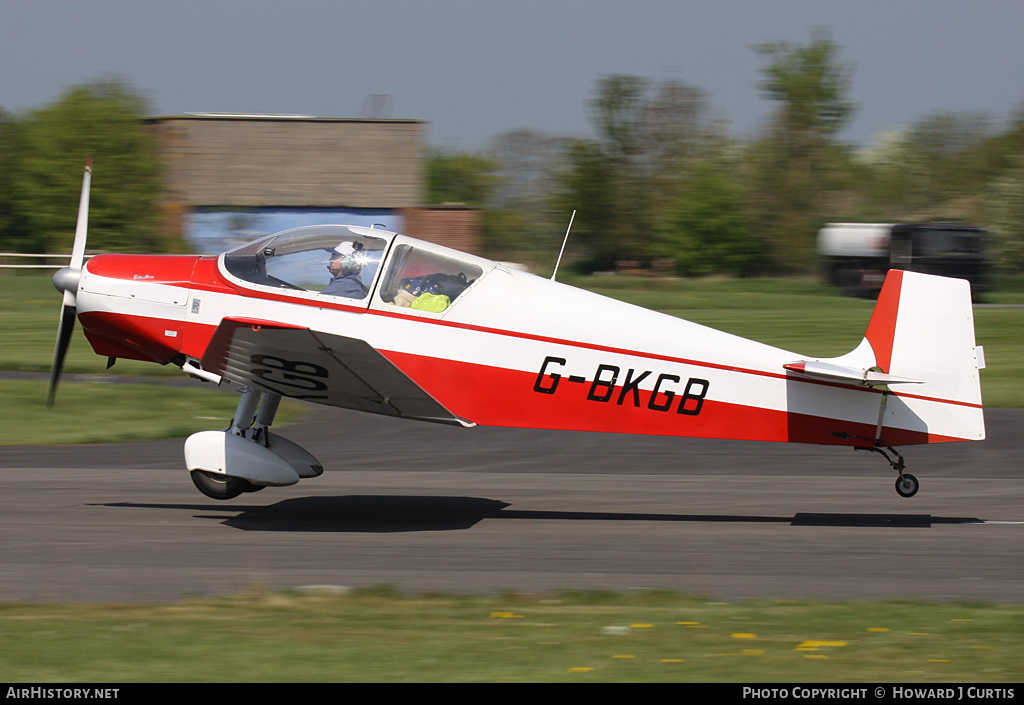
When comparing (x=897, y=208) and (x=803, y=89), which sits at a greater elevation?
(x=803, y=89)

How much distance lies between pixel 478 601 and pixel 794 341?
60.2 ft

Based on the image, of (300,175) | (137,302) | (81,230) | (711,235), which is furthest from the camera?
(711,235)

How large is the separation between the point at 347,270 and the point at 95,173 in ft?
150

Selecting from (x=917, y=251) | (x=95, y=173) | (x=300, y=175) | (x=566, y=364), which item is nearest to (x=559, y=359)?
(x=566, y=364)

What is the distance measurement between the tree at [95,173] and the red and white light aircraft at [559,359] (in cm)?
4263

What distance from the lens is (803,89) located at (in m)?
53.9

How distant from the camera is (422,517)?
8.19 meters

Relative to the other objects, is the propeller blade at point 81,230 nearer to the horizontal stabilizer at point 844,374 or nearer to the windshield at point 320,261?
the windshield at point 320,261

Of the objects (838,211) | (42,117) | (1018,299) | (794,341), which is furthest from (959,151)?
(42,117)

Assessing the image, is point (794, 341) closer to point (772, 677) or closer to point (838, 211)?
point (772, 677)

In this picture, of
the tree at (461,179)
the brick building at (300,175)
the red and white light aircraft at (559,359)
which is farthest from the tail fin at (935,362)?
the tree at (461,179)

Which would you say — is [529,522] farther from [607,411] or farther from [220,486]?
[220,486]

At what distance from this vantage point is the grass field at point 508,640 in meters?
4.62

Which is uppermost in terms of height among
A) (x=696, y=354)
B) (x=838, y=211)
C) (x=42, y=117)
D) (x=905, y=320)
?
(x=905, y=320)
